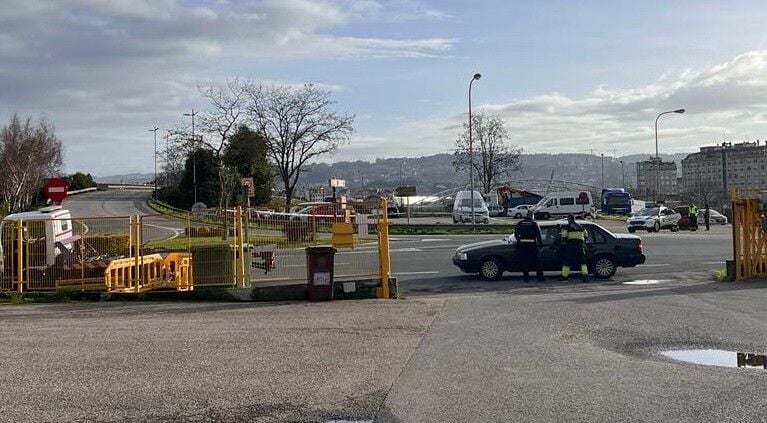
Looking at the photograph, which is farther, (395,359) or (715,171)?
(715,171)

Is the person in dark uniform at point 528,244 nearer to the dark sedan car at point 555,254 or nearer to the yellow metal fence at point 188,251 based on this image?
the dark sedan car at point 555,254

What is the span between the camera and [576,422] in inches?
259

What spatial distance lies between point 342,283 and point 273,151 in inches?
1542

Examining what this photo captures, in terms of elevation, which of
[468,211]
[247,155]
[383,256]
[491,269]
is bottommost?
[491,269]

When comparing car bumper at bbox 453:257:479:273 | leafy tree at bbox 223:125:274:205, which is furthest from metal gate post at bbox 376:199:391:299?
leafy tree at bbox 223:125:274:205

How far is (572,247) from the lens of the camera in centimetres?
1936

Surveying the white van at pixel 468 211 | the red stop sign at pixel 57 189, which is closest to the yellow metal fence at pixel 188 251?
the red stop sign at pixel 57 189

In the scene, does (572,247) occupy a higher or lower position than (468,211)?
lower

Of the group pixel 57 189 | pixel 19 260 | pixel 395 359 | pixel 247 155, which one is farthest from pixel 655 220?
pixel 395 359

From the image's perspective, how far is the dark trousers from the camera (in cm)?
1931

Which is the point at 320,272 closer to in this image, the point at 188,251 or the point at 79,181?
the point at 188,251

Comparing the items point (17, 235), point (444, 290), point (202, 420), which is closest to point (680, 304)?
point (444, 290)

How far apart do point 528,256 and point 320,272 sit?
5911 mm

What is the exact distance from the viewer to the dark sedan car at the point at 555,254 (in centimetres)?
1967
